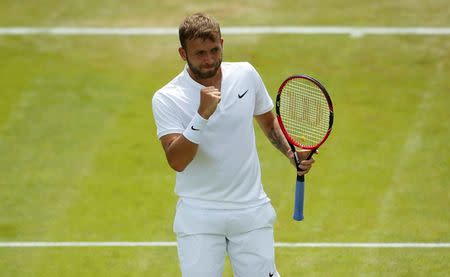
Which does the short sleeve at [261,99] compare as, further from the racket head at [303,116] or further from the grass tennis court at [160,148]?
the grass tennis court at [160,148]

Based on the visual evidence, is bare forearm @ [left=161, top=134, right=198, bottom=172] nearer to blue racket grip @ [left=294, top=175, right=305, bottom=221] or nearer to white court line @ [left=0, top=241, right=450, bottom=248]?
blue racket grip @ [left=294, top=175, right=305, bottom=221]

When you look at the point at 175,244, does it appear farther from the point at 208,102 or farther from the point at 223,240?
the point at 208,102

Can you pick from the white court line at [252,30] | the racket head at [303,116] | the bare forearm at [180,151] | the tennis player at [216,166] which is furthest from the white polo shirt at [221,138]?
the white court line at [252,30]

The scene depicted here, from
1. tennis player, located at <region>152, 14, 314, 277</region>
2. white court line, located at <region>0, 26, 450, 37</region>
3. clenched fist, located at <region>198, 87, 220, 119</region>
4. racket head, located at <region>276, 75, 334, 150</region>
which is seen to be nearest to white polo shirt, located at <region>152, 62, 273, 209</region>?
tennis player, located at <region>152, 14, 314, 277</region>

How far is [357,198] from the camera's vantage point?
1178 centimetres

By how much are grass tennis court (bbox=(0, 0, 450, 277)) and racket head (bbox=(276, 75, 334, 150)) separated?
198 centimetres

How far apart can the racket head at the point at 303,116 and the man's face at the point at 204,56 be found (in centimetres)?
96

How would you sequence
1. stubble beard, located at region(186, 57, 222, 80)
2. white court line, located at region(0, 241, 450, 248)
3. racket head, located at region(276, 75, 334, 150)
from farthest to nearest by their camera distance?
white court line, located at region(0, 241, 450, 248)
racket head, located at region(276, 75, 334, 150)
stubble beard, located at region(186, 57, 222, 80)

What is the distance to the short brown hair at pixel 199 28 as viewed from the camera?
763cm

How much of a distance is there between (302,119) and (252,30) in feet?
22.3

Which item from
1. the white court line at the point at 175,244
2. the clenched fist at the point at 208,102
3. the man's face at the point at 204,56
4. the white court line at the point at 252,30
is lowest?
the white court line at the point at 175,244

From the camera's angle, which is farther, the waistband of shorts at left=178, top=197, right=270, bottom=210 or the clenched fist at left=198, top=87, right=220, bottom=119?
the waistband of shorts at left=178, top=197, right=270, bottom=210

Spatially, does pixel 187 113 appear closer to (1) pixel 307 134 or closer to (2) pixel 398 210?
(1) pixel 307 134

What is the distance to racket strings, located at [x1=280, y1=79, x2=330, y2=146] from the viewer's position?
8.73 meters
